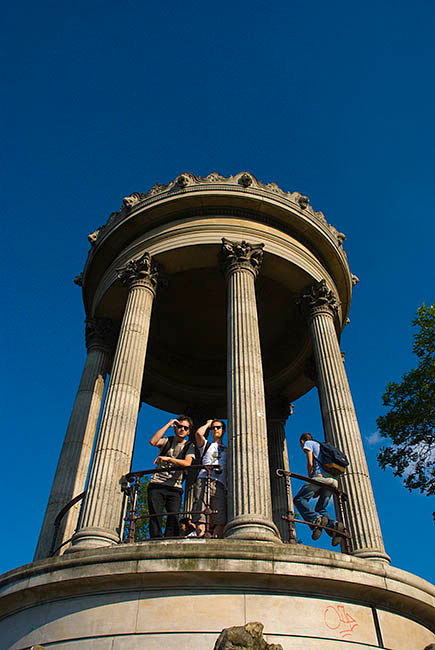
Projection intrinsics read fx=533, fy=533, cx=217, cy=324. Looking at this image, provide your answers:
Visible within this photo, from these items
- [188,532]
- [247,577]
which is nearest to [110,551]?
[247,577]

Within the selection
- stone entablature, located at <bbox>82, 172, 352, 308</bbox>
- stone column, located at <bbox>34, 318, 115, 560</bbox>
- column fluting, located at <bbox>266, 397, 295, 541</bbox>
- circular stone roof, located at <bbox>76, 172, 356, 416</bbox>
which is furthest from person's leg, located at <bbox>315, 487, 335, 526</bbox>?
stone entablature, located at <bbox>82, 172, 352, 308</bbox>

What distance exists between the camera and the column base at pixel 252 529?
11.8 meters

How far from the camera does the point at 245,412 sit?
14.3 metres

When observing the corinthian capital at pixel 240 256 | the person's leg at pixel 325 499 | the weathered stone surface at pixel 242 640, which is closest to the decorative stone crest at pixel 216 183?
the corinthian capital at pixel 240 256

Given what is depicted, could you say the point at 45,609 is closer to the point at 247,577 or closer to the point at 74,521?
the point at 247,577

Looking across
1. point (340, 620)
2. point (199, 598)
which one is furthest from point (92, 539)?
point (340, 620)

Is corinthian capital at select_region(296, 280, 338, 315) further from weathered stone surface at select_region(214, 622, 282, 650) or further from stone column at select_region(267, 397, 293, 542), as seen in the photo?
weathered stone surface at select_region(214, 622, 282, 650)

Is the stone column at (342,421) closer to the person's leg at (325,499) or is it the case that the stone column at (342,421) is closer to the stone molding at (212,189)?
the person's leg at (325,499)

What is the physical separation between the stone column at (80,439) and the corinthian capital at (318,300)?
7.84 metres

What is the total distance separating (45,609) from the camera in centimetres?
1080

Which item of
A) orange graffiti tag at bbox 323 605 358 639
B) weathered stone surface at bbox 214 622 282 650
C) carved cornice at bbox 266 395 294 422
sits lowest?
weathered stone surface at bbox 214 622 282 650

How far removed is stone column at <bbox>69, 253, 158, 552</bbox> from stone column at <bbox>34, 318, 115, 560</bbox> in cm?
347

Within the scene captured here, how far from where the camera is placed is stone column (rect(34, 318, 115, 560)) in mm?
16875

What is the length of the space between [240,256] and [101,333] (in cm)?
685
